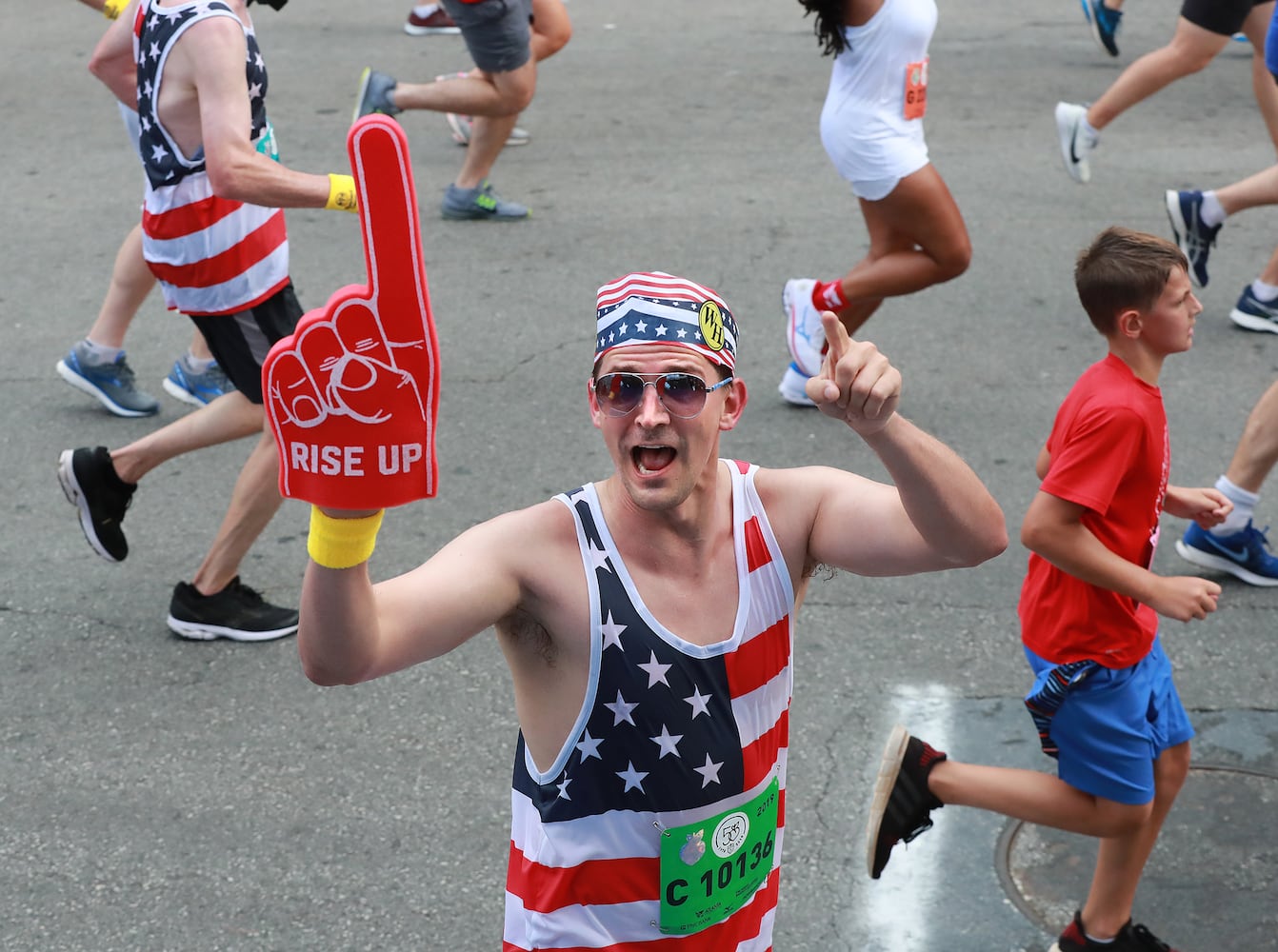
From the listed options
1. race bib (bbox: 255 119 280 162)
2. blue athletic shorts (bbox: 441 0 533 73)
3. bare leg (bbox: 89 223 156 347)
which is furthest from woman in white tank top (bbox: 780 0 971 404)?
bare leg (bbox: 89 223 156 347)

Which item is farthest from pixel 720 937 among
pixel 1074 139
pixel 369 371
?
pixel 1074 139

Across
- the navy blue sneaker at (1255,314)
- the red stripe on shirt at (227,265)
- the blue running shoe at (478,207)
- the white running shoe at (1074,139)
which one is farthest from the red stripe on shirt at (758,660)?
the blue running shoe at (478,207)

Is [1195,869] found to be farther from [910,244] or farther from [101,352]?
[101,352]

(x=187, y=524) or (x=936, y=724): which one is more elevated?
(x=936, y=724)

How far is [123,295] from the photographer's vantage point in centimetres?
636

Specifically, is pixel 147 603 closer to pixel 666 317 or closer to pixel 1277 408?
pixel 666 317

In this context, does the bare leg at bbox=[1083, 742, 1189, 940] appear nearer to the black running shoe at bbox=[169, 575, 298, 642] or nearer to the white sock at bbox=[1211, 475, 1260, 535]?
the white sock at bbox=[1211, 475, 1260, 535]

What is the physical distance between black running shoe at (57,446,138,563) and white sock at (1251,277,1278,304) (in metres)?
5.05

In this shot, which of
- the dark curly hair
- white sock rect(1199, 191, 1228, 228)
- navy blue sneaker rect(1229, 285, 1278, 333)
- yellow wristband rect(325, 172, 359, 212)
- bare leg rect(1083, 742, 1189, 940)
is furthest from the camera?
navy blue sneaker rect(1229, 285, 1278, 333)

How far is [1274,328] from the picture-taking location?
720 cm

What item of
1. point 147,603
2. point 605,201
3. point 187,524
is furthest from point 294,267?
point 147,603

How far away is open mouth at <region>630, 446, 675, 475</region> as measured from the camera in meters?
2.47

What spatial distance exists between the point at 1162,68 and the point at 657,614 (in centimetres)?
650

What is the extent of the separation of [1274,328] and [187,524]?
485 cm
